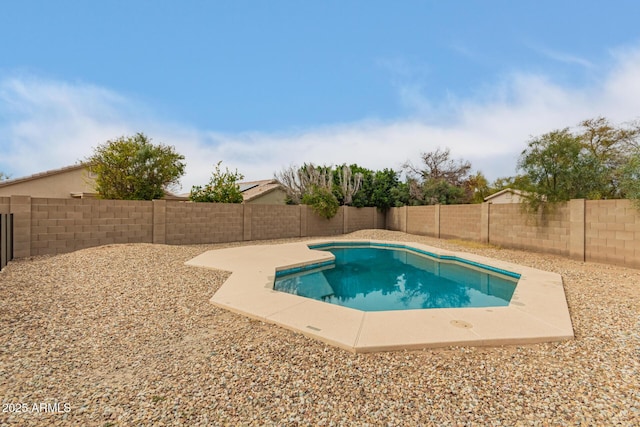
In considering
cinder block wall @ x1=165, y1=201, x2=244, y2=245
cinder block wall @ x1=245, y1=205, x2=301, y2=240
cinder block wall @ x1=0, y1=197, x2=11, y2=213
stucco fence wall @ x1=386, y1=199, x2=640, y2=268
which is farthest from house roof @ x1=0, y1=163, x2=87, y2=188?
stucco fence wall @ x1=386, y1=199, x2=640, y2=268

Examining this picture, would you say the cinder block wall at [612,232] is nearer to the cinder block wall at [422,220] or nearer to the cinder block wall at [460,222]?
the cinder block wall at [460,222]

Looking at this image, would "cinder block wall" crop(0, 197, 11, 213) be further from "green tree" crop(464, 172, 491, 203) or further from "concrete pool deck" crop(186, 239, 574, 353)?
"green tree" crop(464, 172, 491, 203)

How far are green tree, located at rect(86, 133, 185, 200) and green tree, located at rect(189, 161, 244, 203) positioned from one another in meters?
1.44

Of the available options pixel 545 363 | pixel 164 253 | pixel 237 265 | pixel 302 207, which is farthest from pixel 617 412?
pixel 302 207

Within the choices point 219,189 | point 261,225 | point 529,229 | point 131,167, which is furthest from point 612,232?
point 131,167

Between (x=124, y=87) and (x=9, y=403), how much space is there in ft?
31.8

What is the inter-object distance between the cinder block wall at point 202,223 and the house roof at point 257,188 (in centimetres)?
465

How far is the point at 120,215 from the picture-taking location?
30.1 feet

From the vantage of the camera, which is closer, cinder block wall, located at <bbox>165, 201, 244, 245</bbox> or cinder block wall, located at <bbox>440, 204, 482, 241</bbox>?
cinder block wall, located at <bbox>165, 201, 244, 245</bbox>

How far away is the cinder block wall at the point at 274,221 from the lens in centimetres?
1292

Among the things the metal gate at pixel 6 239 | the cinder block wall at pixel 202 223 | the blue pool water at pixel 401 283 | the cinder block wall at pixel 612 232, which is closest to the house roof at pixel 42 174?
the cinder block wall at pixel 202 223

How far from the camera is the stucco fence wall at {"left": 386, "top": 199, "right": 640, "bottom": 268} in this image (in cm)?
697

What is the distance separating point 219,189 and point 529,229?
12553 mm

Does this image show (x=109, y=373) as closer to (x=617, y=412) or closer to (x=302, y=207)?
(x=617, y=412)
